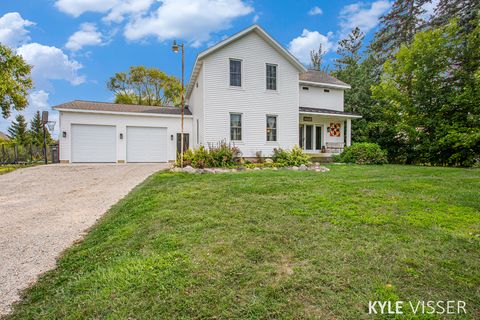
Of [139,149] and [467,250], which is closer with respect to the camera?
[467,250]

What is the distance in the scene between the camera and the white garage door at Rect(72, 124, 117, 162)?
1461 cm

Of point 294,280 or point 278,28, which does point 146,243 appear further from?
point 278,28

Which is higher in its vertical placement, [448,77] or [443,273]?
[448,77]

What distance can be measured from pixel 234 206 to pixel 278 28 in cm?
1718

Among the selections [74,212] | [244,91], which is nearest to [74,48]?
[244,91]

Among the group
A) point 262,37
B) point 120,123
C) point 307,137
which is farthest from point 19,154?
point 307,137

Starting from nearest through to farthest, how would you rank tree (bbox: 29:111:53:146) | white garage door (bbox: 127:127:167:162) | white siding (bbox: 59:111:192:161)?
1. white siding (bbox: 59:111:192:161)
2. white garage door (bbox: 127:127:167:162)
3. tree (bbox: 29:111:53:146)

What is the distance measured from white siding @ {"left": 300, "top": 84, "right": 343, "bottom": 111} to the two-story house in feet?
0.32

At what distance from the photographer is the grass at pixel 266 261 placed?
87.1 inches

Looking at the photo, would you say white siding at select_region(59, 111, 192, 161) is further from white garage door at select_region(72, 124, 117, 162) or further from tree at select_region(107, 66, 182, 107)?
tree at select_region(107, 66, 182, 107)

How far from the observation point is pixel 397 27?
23.2m

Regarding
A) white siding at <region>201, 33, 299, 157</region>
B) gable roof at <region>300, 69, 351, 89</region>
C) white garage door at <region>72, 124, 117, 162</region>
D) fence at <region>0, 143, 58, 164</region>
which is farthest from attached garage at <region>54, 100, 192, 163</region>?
gable roof at <region>300, 69, 351, 89</region>

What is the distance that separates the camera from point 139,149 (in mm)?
15711

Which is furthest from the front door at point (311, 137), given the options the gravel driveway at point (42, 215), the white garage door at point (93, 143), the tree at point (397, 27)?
the tree at point (397, 27)
